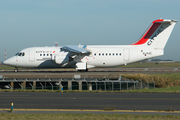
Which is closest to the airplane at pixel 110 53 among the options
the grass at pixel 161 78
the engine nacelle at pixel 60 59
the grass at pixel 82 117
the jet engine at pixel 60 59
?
the jet engine at pixel 60 59

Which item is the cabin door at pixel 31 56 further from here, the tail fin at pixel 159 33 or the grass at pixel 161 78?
the tail fin at pixel 159 33

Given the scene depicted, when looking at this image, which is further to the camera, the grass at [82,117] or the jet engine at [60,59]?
the jet engine at [60,59]

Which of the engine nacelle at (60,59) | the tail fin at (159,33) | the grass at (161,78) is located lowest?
the grass at (161,78)

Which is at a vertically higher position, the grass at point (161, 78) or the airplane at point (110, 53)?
the airplane at point (110, 53)

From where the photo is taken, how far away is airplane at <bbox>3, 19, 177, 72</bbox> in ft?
123

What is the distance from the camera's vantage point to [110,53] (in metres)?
38.1

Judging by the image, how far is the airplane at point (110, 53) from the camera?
123ft

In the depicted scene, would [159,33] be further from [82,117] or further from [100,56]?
[82,117]

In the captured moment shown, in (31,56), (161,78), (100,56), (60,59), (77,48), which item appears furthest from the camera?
(31,56)

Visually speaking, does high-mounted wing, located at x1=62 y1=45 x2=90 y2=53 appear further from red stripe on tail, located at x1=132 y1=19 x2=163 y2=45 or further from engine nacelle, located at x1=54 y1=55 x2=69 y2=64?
red stripe on tail, located at x1=132 y1=19 x2=163 y2=45

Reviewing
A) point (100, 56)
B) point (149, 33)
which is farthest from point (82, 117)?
point (149, 33)

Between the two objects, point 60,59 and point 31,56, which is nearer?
point 60,59

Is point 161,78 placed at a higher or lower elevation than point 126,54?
lower

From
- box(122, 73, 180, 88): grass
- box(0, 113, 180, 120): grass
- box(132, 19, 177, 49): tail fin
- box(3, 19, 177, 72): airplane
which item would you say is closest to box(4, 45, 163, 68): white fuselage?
box(3, 19, 177, 72): airplane
